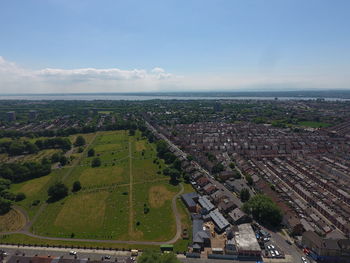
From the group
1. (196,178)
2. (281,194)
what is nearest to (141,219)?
(196,178)

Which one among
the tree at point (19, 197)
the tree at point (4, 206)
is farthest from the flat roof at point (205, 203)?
the tree at point (19, 197)

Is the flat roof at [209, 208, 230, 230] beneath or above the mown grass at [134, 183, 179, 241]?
above

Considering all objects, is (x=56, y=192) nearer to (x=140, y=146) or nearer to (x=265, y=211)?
(x=140, y=146)

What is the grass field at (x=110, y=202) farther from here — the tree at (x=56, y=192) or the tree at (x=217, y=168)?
the tree at (x=217, y=168)

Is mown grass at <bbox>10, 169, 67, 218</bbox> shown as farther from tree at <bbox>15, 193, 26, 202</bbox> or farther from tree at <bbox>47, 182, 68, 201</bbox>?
tree at <bbox>47, 182, 68, 201</bbox>

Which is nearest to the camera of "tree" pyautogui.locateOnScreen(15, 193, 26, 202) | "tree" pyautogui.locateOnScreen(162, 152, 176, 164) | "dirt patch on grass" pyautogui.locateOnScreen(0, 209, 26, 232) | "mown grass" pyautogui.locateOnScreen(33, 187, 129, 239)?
"mown grass" pyautogui.locateOnScreen(33, 187, 129, 239)

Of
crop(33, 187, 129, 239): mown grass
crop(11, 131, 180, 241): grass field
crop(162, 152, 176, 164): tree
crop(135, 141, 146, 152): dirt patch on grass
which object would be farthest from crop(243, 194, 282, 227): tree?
crop(135, 141, 146, 152): dirt patch on grass

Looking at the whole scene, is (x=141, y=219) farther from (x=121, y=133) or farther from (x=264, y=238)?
(x=121, y=133)

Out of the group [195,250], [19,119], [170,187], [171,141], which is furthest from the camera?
[19,119]
